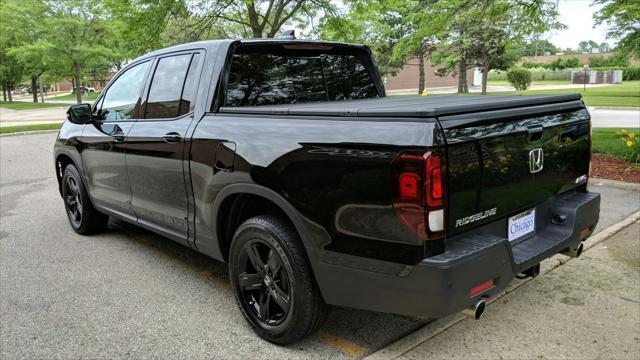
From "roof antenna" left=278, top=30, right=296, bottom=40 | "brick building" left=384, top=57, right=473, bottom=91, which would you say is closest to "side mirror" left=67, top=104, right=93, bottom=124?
"roof antenna" left=278, top=30, right=296, bottom=40

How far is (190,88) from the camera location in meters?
3.83

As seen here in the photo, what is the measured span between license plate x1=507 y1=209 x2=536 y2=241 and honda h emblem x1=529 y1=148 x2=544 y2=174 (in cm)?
26

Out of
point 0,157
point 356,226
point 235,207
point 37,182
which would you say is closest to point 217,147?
point 235,207

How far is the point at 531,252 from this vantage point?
2.92 metres

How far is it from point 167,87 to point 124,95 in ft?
2.72

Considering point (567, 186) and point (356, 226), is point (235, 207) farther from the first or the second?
point (567, 186)

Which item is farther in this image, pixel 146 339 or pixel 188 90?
pixel 188 90

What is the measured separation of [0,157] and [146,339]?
11.3 m

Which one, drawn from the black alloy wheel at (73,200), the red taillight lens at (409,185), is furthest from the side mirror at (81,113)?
the red taillight lens at (409,185)

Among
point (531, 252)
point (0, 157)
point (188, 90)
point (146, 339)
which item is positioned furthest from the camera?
point (0, 157)

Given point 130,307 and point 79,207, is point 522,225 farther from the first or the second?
point 79,207

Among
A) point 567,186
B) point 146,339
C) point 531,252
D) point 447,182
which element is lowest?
point 146,339

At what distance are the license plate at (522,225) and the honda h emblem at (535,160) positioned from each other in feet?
0.85

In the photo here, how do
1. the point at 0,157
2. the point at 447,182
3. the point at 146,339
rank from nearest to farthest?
the point at 447,182 → the point at 146,339 → the point at 0,157
